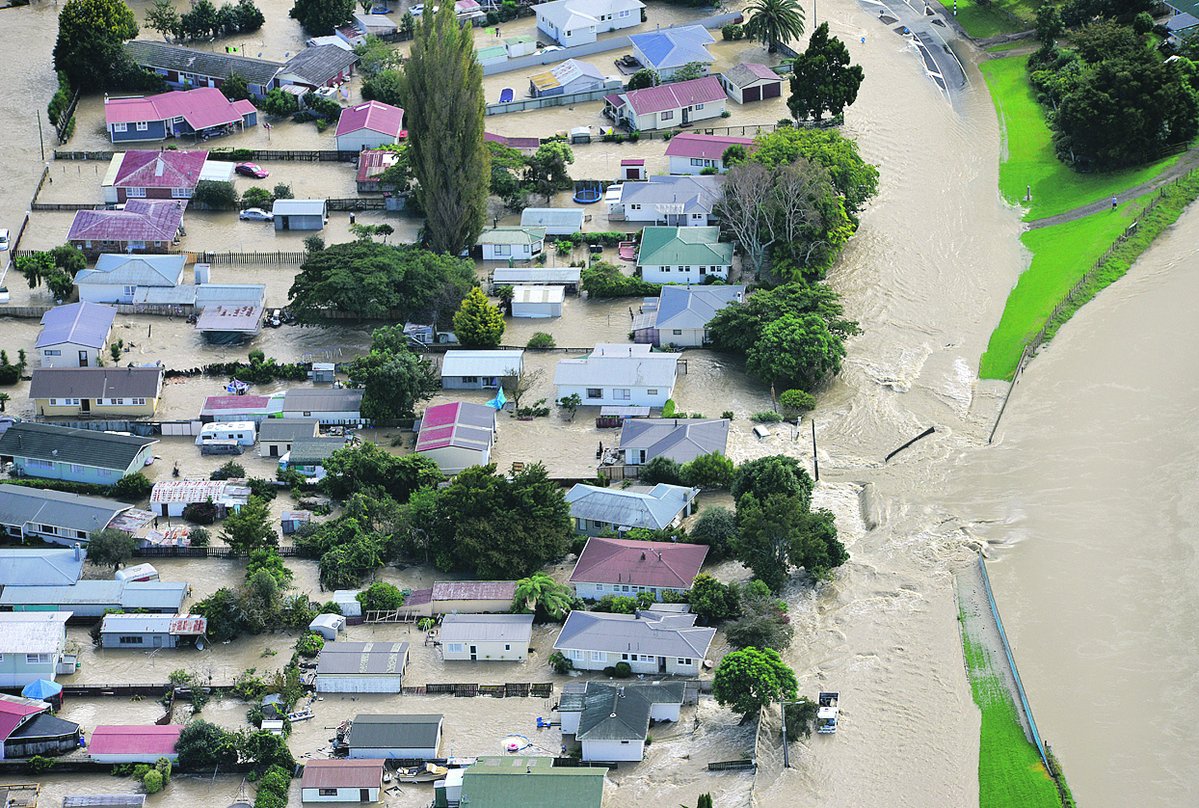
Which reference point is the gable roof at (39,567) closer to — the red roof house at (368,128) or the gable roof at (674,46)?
the red roof house at (368,128)

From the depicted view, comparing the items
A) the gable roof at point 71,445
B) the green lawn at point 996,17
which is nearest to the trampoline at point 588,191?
the green lawn at point 996,17

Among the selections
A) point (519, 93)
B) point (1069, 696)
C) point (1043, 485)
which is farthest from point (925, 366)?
point (519, 93)

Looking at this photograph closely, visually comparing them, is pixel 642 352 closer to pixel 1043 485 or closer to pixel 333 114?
pixel 1043 485

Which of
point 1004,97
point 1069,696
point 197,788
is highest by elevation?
point 1004,97

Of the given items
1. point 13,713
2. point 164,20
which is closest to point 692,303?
point 13,713

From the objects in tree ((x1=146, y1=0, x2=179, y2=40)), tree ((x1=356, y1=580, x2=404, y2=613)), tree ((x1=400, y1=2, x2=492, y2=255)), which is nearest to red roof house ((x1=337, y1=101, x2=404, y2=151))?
tree ((x1=400, y1=2, x2=492, y2=255))

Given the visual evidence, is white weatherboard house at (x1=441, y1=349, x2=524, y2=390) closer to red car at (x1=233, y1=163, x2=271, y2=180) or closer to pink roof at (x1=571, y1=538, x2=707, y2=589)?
pink roof at (x1=571, y1=538, x2=707, y2=589)
